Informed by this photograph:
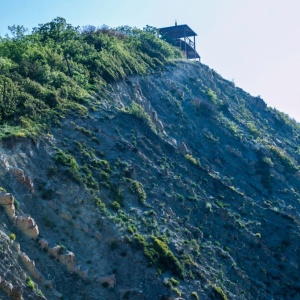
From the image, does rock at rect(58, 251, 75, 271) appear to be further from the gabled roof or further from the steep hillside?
the gabled roof

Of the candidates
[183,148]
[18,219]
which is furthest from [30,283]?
[183,148]

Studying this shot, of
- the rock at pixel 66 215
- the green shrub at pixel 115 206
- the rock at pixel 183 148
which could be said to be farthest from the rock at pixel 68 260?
the rock at pixel 183 148

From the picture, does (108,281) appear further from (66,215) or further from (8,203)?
(8,203)

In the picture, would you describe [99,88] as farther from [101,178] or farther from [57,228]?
[57,228]

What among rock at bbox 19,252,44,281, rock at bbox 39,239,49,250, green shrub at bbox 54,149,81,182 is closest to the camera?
rock at bbox 19,252,44,281

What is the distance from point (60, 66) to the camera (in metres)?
43.8

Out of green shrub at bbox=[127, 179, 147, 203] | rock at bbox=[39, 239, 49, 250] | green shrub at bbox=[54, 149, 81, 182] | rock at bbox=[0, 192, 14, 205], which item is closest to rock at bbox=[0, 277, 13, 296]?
rock at bbox=[39, 239, 49, 250]

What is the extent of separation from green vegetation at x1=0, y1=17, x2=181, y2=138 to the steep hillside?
10.4 inches

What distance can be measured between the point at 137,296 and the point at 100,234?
407 cm

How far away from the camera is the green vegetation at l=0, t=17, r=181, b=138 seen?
3412 centimetres

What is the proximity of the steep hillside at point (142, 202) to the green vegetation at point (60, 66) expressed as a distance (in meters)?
0.26

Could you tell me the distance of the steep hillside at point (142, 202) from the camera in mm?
26188

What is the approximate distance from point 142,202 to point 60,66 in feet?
51.5

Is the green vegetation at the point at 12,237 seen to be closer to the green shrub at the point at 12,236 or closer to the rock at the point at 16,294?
the green shrub at the point at 12,236
